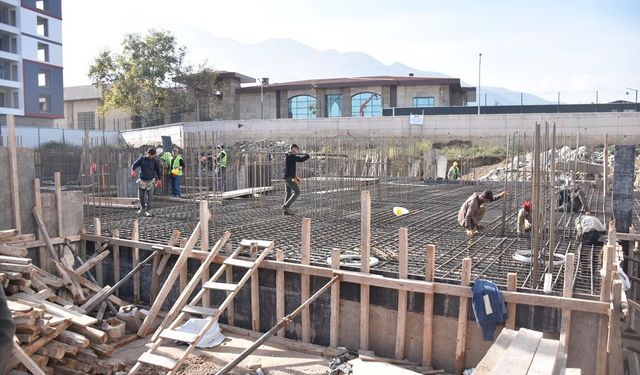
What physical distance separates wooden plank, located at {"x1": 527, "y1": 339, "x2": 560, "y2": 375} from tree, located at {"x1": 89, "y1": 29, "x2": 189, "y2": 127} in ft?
115

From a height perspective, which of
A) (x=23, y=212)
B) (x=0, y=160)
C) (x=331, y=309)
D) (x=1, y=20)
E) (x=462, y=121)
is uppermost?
(x=1, y=20)

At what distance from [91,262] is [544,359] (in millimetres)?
6519

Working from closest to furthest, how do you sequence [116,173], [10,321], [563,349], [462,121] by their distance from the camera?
1. [10,321]
2. [563,349]
3. [116,173]
4. [462,121]

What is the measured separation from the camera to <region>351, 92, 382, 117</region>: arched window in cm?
3612

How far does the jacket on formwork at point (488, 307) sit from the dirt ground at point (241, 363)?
1.74m

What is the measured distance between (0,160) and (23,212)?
0.85 meters

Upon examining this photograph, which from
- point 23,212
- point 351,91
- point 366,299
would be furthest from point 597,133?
point 23,212

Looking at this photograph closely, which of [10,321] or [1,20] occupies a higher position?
[1,20]

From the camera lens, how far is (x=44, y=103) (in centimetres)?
3628

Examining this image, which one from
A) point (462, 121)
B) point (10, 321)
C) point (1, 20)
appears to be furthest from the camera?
point (1, 20)

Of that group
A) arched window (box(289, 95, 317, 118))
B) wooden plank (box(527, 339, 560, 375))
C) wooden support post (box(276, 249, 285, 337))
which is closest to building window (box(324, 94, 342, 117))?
arched window (box(289, 95, 317, 118))

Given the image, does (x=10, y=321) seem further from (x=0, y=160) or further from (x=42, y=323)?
(x=0, y=160)

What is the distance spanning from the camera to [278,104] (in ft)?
126

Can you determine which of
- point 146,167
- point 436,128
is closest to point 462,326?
point 146,167
